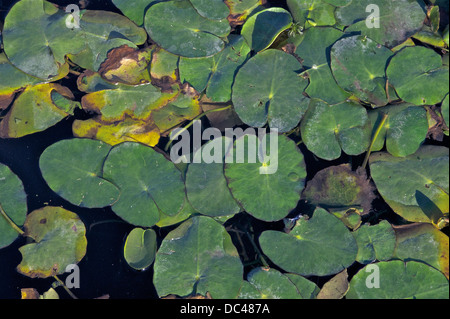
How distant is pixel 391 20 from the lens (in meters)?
2.86

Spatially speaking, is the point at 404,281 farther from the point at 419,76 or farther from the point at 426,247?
the point at 419,76

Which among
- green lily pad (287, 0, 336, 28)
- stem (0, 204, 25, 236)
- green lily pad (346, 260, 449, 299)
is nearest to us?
green lily pad (346, 260, 449, 299)

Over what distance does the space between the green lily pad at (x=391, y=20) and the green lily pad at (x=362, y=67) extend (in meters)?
0.10

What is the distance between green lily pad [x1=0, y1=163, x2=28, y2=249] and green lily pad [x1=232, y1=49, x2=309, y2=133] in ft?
5.47

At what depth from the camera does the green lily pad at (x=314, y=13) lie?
2916 mm

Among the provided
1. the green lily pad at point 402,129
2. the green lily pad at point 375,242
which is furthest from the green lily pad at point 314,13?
the green lily pad at point 375,242

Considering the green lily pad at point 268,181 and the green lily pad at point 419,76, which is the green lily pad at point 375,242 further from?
the green lily pad at point 419,76

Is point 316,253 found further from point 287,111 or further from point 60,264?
point 60,264

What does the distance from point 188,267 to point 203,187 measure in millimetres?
546

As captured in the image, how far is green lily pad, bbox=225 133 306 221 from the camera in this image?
2.67 metres

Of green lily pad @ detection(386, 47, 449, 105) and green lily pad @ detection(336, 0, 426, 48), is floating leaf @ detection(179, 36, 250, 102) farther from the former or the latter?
green lily pad @ detection(386, 47, 449, 105)

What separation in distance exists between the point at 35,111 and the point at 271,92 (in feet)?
5.79

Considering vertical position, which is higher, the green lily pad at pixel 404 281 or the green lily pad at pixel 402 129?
the green lily pad at pixel 402 129

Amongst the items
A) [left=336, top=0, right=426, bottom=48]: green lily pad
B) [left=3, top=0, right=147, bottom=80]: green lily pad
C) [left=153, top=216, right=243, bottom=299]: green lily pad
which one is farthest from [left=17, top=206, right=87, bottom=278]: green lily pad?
[left=336, top=0, right=426, bottom=48]: green lily pad
